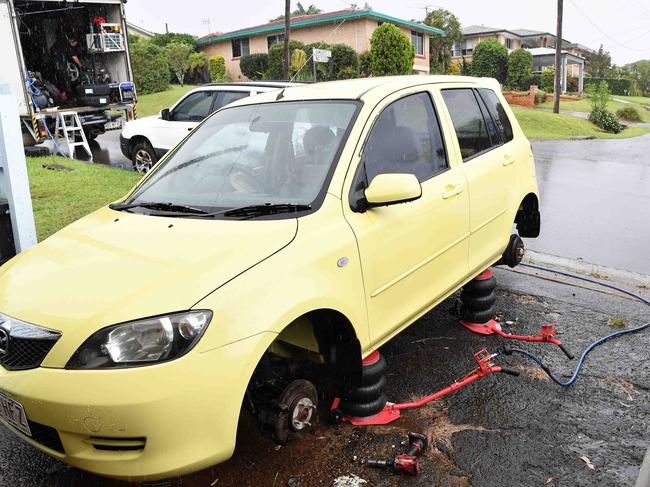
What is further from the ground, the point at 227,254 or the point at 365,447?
the point at 227,254

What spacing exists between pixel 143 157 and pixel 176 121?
123 cm

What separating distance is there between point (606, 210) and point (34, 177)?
947 centimetres

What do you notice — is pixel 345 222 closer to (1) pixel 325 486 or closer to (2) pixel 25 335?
(1) pixel 325 486

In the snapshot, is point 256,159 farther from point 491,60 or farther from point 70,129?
point 491,60

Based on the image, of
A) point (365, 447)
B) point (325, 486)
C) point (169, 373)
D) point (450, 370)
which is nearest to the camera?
point (169, 373)

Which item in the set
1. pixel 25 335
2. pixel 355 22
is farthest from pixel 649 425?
pixel 355 22

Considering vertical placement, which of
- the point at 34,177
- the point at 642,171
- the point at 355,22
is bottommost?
the point at 642,171

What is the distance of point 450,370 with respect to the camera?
406cm

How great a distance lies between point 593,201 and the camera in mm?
10414

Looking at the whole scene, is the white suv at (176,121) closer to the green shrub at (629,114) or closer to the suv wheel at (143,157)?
the suv wheel at (143,157)

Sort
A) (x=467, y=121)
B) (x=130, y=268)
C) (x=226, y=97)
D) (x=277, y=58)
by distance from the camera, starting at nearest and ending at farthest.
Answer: (x=130, y=268), (x=467, y=121), (x=226, y=97), (x=277, y=58)

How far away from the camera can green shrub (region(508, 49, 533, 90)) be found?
155 feet

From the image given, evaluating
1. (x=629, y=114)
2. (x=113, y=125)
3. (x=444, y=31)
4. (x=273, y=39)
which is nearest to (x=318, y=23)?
(x=273, y=39)

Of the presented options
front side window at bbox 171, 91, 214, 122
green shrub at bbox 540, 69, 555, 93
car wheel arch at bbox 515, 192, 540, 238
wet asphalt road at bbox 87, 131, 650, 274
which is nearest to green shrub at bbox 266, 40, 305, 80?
wet asphalt road at bbox 87, 131, 650, 274
